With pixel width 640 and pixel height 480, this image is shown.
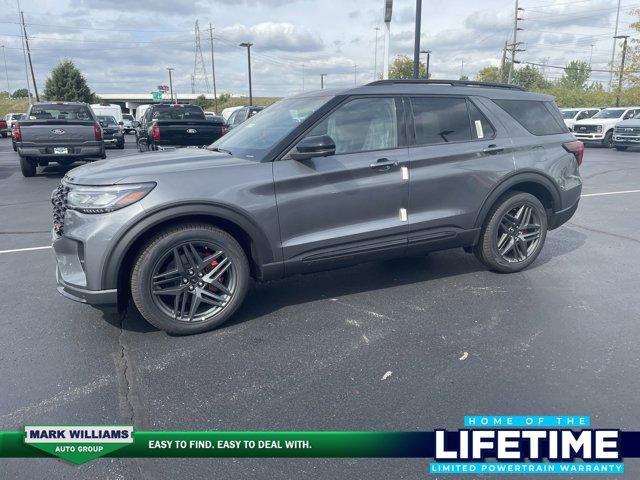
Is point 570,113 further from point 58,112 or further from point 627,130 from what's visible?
point 58,112

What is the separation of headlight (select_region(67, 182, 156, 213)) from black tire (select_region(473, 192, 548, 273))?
3.16 m

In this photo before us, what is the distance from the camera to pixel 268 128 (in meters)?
4.46

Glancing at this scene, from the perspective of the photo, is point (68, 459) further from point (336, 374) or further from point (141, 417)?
point (336, 374)

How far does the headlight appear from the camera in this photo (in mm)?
3488

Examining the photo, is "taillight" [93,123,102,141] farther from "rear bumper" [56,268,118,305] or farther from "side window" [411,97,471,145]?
"side window" [411,97,471,145]

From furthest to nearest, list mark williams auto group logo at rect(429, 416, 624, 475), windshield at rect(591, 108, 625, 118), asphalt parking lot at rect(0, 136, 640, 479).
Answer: windshield at rect(591, 108, 625, 118)
asphalt parking lot at rect(0, 136, 640, 479)
mark williams auto group logo at rect(429, 416, 624, 475)

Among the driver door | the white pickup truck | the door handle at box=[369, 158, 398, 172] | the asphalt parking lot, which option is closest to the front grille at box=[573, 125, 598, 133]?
the white pickup truck

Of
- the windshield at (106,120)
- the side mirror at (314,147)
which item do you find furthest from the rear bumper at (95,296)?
the windshield at (106,120)

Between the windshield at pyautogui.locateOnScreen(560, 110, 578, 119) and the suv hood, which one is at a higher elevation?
the suv hood

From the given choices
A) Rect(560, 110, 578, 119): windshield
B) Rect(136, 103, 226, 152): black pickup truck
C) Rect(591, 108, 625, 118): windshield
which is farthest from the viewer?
Rect(560, 110, 578, 119): windshield

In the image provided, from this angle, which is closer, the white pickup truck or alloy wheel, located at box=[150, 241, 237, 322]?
alloy wheel, located at box=[150, 241, 237, 322]

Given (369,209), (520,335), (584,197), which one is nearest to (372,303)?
(369,209)

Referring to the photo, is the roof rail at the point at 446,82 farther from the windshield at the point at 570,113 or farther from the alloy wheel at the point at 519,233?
the windshield at the point at 570,113

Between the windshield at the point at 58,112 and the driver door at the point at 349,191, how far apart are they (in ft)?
37.4
